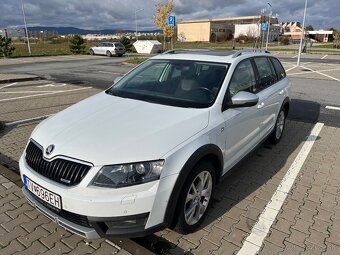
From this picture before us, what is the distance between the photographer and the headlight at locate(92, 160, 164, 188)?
2.29 metres

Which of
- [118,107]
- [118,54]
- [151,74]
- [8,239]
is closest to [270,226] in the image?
[118,107]

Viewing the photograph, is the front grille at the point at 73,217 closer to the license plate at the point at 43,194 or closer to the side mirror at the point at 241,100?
the license plate at the point at 43,194

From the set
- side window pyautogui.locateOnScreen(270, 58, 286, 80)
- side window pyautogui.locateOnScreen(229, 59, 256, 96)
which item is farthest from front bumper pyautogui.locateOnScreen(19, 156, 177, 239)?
side window pyautogui.locateOnScreen(270, 58, 286, 80)

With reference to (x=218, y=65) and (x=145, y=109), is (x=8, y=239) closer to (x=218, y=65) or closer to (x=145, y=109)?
(x=145, y=109)

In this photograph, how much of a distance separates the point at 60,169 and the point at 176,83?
1.71m

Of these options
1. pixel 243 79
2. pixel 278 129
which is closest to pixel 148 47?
pixel 278 129

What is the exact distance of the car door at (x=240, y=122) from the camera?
10.7 ft

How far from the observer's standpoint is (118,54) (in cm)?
3225

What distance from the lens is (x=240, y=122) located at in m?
3.47

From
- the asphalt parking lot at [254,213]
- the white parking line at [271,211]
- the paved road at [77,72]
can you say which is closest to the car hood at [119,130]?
the asphalt parking lot at [254,213]

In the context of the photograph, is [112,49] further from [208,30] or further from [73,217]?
[208,30]

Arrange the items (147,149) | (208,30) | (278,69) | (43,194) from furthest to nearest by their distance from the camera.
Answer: (208,30) → (278,69) → (43,194) → (147,149)

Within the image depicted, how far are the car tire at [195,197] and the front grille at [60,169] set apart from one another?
86 centimetres

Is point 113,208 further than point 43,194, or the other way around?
point 43,194
